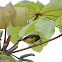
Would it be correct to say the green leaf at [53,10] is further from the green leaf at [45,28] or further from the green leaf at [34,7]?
the green leaf at [45,28]

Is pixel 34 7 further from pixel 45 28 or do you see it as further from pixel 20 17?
pixel 45 28

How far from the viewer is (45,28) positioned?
0.36 m

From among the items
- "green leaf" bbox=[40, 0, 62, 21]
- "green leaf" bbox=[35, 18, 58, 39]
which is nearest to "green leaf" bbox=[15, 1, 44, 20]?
"green leaf" bbox=[40, 0, 62, 21]

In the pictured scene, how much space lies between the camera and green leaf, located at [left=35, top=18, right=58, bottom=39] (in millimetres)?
353

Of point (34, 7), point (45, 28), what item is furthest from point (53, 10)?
point (45, 28)

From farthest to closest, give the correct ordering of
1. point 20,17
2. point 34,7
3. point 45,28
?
point 34,7, point 20,17, point 45,28

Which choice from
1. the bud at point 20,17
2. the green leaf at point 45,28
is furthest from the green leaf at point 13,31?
the green leaf at point 45,28

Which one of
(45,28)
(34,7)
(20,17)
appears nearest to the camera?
(45,28)

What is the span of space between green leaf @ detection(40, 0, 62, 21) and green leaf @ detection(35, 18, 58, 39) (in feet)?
0.46

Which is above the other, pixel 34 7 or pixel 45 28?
pixel 34 7

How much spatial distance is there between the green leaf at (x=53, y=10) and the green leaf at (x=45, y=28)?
0.14 meters

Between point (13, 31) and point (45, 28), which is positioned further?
point (13, 31)

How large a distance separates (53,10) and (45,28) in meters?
0.21

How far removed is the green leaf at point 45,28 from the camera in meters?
0.35
